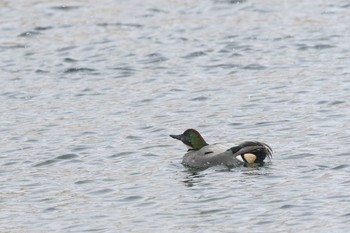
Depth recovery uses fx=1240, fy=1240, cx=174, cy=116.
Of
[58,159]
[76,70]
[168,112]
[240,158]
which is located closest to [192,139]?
[240,158]

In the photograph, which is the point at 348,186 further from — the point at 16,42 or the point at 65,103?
the point at 16,42

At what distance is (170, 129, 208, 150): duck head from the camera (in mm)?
19766

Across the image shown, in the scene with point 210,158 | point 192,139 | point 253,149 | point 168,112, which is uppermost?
point 253,149

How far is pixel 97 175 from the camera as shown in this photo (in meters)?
18.7

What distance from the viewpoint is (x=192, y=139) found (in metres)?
19.8

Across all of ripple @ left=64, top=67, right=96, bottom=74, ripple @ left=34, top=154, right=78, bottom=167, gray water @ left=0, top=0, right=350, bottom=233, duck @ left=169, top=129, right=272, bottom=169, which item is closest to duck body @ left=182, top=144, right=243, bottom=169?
duck @ left=169, top=129, right=272, bottom=169

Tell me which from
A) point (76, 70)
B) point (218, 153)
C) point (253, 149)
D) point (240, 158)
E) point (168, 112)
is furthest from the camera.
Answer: point (76, 70)

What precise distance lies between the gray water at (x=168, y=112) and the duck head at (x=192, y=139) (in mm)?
341

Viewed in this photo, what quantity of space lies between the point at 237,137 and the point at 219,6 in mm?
11926

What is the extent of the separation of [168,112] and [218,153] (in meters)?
4.13

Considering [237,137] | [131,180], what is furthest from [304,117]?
[131,180]

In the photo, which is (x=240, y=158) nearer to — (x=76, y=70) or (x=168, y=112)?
(x=168, y=112)

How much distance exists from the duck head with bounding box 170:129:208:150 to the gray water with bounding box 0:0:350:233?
0.34m

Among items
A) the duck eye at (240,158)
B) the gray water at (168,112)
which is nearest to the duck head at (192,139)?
the gray water at (168,112)
